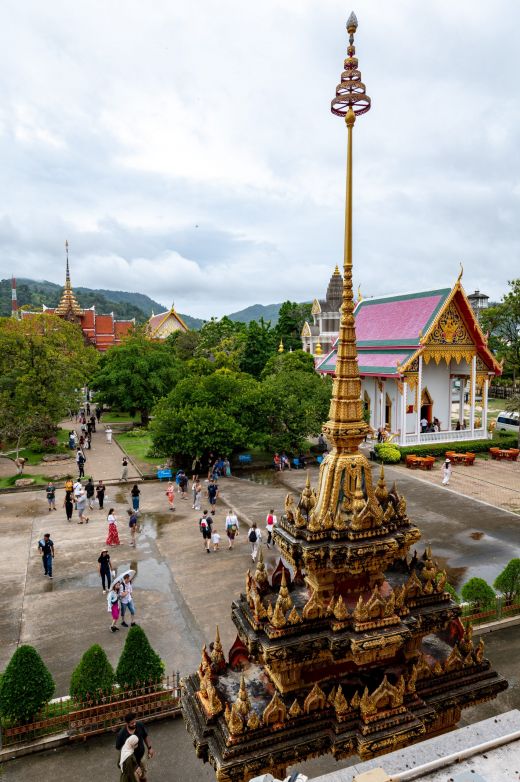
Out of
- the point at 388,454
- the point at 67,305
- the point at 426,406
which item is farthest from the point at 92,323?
the point at 388,454

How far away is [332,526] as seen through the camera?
5.86 m

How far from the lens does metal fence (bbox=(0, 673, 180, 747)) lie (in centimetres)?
864

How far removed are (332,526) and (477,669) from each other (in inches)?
103

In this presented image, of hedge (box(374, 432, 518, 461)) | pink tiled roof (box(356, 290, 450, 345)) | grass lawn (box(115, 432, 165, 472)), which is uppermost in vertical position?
pink tiled roof (box(356, 290, 450, 345))

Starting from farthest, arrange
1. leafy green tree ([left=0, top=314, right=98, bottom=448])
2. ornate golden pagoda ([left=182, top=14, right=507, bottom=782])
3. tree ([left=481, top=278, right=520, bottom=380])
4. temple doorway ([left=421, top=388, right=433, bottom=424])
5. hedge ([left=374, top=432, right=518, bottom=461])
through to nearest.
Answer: tree ([left=481, top=278, right=520, bottom=380]) < temple doorway ([left=421, top=388, right=433, bottom=424]) < hedge ([left=374, top=432, right=518, bottom=461]) < leafy green tree ([left=0, top=314, right=98, bottom=448]) < ornate golden pagoda ([left=182, top=14, right=507, bottom=782])

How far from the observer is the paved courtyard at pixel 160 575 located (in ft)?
29.9

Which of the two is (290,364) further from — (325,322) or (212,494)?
(325,322)

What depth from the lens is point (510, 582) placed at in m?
12.6

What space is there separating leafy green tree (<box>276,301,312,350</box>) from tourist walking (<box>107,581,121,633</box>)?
62934 millimetres

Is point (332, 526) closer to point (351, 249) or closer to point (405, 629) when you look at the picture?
point (405, 629)

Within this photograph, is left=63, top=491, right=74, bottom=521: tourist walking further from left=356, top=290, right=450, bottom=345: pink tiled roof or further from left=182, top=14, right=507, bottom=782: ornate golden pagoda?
left=356, top=290, right=450, bottom=345: pink tiled roof

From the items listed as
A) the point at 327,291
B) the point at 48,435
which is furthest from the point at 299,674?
the point at 327,291

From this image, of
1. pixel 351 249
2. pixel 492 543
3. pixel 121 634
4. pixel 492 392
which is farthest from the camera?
pixel 492 392

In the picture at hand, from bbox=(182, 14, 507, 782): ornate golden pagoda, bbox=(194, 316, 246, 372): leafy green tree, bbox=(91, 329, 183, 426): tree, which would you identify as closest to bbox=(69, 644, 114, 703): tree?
bbox=(182, 14, 507, 782): ornate golden pagoda
